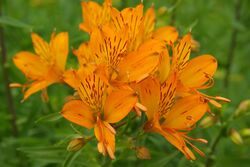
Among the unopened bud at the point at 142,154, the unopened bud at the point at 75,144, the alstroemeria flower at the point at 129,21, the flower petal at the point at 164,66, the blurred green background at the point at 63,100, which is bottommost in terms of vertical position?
the blurred green background at the point at 63,100

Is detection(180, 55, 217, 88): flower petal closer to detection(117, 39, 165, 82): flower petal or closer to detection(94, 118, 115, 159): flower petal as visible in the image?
detection(117, 39, 165, 82): flower petal

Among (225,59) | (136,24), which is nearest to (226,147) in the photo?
(225,59)

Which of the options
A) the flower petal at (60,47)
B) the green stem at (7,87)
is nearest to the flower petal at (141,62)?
the flower petal at (60,47)

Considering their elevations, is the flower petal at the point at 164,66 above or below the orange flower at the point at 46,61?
above

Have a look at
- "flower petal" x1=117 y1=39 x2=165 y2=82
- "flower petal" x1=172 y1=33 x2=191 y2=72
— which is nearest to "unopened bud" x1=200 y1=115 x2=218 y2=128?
"flower petal" x1=172 y1=33 x2=191 y2=72

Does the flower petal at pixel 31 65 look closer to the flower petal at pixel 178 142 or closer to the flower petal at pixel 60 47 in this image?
the flower petal at pixel 60 47

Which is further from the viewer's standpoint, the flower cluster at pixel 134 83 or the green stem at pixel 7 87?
the green stem at pixel 7 87
